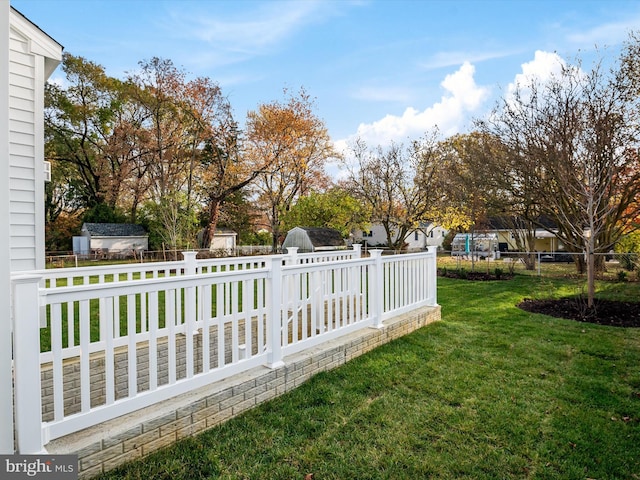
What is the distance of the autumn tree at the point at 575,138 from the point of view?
9195 millimetres

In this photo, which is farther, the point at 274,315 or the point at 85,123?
the point at 85,123

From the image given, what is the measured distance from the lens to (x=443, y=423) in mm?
2812

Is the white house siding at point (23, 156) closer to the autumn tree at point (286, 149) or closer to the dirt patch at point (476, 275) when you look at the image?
the dirt patch at point (476, 275)

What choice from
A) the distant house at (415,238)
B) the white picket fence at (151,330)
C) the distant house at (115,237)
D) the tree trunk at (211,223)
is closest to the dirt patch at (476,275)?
the white picket fence at (151,330)

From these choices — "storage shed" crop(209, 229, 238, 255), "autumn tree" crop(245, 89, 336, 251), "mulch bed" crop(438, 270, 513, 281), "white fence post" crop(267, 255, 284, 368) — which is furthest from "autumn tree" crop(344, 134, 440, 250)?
"white fence post" crop(267, 255, 284, 368)

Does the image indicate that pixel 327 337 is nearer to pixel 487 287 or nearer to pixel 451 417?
pixel 451 417

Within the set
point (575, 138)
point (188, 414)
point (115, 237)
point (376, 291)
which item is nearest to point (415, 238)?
point (115, 237)

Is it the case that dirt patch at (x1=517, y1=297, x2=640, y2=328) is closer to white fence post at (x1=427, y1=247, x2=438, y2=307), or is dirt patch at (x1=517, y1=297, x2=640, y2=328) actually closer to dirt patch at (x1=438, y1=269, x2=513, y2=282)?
white fence post at (x1=427, y1=247, x2=438, y2=307)

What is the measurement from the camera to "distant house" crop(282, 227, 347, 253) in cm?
1810

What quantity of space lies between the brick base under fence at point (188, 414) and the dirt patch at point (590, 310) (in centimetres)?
479

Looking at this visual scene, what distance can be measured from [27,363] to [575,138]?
465 inches

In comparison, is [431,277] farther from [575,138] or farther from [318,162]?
[318,162]

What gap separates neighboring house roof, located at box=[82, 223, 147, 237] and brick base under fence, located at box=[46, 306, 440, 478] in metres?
26.0

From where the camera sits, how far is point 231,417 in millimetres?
2793
